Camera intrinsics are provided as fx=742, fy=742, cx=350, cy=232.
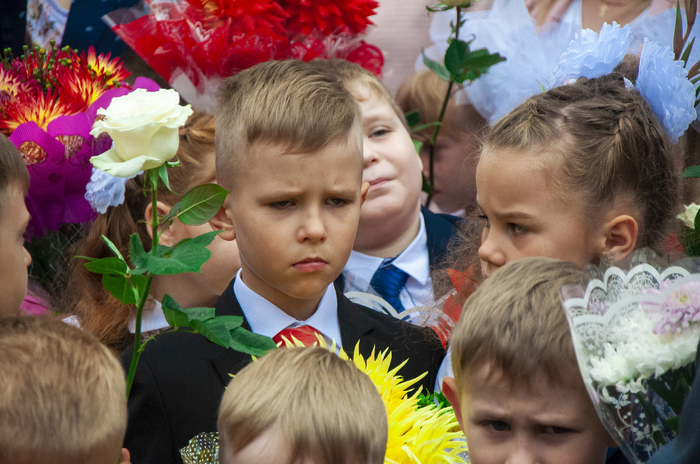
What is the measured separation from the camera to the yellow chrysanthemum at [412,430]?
4.15ft

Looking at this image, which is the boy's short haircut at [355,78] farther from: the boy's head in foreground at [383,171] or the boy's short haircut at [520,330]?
the boy's short haircut at [520,330]

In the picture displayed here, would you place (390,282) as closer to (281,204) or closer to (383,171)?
(383,171)

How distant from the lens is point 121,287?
1.17m

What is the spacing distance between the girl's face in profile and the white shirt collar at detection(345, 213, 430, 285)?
1.63 ft

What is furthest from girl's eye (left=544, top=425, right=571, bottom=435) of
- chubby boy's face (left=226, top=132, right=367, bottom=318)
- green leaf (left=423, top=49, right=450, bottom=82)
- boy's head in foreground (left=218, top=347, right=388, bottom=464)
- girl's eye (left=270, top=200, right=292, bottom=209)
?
green leaf (left=423, top=49, right=450, bottom=82)

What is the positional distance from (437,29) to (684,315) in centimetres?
179

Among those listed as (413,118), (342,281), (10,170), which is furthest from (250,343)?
(413,118)

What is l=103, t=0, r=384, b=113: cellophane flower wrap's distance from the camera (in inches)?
81.9

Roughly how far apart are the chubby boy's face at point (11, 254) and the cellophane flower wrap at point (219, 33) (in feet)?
2.74

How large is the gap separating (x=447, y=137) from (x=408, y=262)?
0.60 metres

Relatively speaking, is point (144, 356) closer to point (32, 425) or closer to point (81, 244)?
point (32, 425)

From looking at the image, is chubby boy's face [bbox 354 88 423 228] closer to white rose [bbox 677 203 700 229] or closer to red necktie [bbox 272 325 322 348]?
red necktie [bbox 272 325 322 348]

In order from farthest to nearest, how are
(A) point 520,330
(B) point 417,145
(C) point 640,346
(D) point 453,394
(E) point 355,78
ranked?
(B) point 417,145 → (E) point 355,78 → (D) point 453,394 → (A) point 520,330 → (C) point 640,346

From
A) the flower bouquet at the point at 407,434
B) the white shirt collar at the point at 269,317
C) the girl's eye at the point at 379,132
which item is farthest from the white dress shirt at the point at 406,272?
the flower bouquet at the point at 407,434
